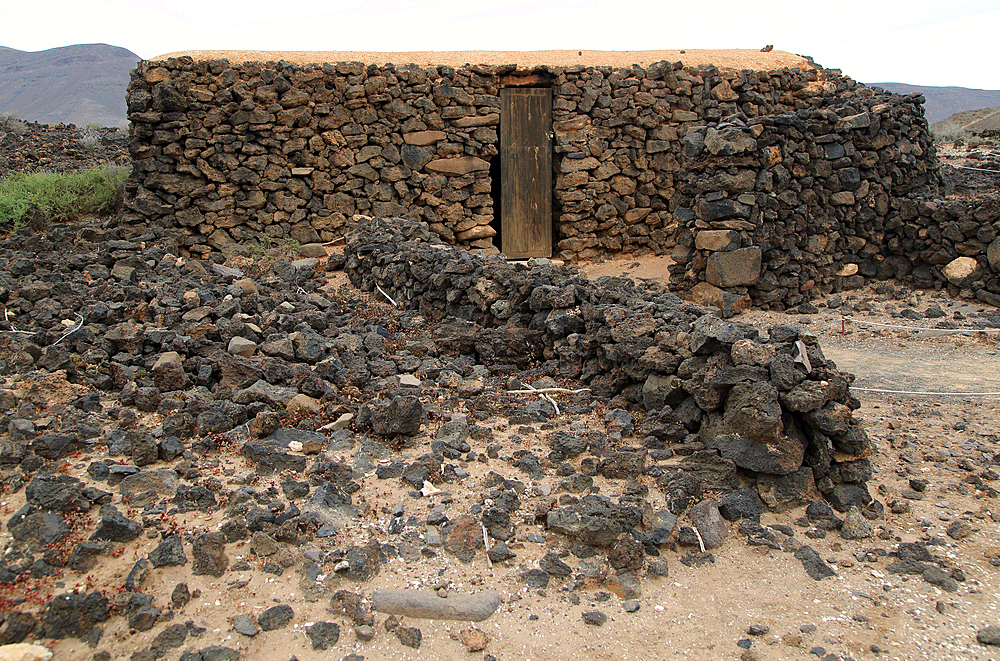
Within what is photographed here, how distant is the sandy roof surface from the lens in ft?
31.9

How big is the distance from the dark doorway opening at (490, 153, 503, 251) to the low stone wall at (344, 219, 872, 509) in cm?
430

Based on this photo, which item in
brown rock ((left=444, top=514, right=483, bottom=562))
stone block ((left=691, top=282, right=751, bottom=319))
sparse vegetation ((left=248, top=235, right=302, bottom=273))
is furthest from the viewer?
sparse vegetation ((left=248, top=235, right=302, bottom=273))

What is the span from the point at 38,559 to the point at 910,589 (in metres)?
3.72

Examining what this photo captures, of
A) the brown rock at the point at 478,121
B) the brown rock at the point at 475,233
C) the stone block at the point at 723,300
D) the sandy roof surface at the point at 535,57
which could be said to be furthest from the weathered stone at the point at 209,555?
the sandy roof surface at the point at 535,57

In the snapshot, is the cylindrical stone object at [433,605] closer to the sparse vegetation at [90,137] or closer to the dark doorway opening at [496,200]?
the dark doorway opening at [496,200]

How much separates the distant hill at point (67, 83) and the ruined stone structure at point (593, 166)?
109ft

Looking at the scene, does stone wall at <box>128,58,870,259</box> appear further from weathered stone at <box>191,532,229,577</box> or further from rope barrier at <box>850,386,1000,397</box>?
weathered stone at <box>191,532,229,577</box>

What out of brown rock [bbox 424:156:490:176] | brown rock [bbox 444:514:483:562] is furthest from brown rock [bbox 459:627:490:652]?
brown rock [bbox 424:156:490:176]

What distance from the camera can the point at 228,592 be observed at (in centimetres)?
283

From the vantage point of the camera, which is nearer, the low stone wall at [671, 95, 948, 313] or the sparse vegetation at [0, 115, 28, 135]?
the low stone wall at [671, 95, 948, 313]

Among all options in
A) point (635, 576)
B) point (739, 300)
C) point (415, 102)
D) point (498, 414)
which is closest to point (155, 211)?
point (415, 102)

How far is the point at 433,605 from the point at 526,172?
847cm

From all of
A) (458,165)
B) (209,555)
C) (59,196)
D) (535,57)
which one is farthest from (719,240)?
(59,196)

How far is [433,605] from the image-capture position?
2.84 m
